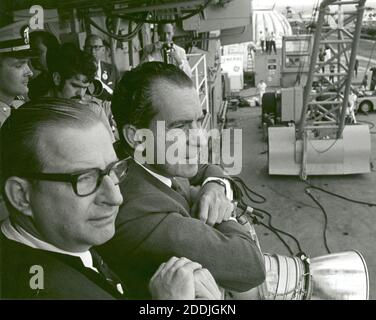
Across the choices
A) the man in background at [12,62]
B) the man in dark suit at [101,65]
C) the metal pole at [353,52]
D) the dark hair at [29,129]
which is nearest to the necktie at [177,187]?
the dark hair at [29,129]

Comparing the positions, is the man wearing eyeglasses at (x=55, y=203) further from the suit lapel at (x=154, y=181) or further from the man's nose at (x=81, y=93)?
the man's nose at (x=81, y=93)

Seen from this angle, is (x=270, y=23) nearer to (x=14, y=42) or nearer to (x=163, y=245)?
(x=14, y=42)

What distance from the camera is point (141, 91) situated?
155cm

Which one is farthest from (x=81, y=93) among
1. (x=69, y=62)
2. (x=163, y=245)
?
(x=163, y=245)

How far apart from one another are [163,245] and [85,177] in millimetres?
358

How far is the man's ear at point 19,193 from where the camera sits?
1132 millimetres

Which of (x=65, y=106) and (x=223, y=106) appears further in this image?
(x=223, y=106)

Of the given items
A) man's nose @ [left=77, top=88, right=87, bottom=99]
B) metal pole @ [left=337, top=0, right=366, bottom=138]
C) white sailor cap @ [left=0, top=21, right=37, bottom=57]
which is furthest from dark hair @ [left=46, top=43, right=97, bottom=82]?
metal pole @ [left=337, top=0, right=366, bottom=138]

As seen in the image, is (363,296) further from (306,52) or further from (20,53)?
(306,52)

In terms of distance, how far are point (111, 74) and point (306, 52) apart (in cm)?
1072

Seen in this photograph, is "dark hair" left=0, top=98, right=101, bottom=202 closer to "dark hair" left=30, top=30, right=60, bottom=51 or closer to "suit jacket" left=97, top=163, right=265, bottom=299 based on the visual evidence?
"suit jacket" left=97, top=163, right=265, bottom=299

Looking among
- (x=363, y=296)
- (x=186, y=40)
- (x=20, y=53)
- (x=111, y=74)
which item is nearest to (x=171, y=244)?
(x=363, y=296)

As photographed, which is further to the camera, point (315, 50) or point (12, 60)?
point (315, 50)

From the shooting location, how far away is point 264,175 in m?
8.95
